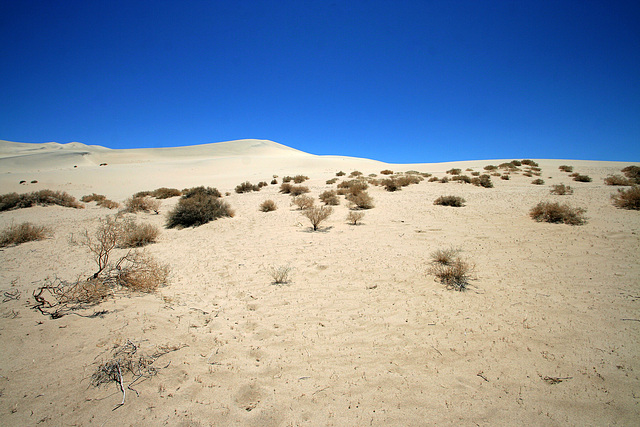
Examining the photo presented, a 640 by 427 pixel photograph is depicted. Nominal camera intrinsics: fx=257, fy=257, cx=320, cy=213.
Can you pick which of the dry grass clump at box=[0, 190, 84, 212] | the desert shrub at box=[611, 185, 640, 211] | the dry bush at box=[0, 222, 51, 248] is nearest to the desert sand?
the dry bush at box=[0, 222, 51, 248]

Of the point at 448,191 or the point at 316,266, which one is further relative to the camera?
the point at 448,191

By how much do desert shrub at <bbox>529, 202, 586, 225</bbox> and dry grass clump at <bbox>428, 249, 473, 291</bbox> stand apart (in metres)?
4.35

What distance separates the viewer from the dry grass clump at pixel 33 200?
1209cm

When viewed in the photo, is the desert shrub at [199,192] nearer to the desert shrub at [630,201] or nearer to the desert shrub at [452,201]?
the desert shrub at [452,201]

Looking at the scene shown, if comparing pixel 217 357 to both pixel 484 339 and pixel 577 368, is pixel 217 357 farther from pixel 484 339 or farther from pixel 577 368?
pixel 577 368

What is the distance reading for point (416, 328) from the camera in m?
3.16

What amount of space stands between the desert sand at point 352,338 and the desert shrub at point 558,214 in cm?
71

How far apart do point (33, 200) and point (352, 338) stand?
702 inches

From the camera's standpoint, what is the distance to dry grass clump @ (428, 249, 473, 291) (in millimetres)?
4176

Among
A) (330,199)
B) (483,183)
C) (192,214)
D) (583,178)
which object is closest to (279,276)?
(192,214)

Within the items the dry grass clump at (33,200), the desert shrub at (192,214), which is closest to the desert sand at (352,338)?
the desert shrub at (192,214)

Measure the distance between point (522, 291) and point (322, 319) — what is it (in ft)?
10.2

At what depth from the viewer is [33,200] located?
42.2 ft

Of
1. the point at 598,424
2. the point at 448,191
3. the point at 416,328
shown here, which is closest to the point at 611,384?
the point at 598,424
